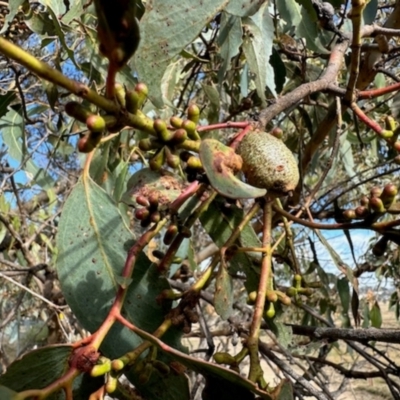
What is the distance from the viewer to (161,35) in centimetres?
58

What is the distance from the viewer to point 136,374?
0.58 metres

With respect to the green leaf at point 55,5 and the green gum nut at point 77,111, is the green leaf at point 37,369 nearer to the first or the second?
the green gum nut at point 77,111

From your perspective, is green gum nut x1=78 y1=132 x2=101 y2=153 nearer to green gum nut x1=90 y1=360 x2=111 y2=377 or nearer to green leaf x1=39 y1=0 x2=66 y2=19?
green gum nut x1=90 y1=360 x2=111 y2=377

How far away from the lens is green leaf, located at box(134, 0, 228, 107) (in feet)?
A: 1.84

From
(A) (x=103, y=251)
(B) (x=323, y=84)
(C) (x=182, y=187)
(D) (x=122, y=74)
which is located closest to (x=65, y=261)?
(A) (x=103, y=251)

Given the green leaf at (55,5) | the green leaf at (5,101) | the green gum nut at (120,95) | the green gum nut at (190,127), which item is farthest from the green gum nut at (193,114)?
the green leaf at (5,101)

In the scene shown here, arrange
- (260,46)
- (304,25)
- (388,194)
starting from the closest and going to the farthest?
(388,194) → (260,46) → (304,25)

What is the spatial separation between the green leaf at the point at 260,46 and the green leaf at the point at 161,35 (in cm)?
38

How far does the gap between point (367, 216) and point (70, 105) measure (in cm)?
39

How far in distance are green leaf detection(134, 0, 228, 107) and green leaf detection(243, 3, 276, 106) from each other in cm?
38

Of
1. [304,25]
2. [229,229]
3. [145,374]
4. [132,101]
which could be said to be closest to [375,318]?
[304,25]

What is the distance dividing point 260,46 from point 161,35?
0.49 meters

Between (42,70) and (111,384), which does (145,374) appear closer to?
(111,384)

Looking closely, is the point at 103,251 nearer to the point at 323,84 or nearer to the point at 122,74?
the point at 323,84
